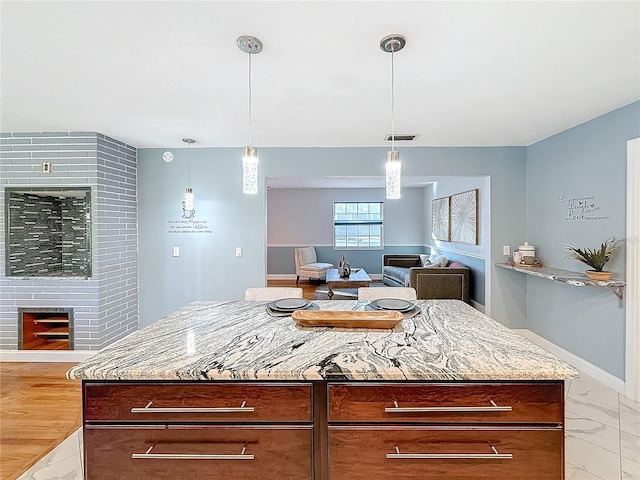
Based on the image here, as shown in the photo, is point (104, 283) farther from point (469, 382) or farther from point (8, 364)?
point (469, 382)

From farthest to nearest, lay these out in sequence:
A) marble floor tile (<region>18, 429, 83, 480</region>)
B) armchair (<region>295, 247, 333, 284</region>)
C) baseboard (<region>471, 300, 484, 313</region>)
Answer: armchair (<region>295, 247, 333, 284</region>) < baseboard (<region>471, 300, 484, 313</region>) < marble floor tile (<region>18, 429, 83, 480</region>)

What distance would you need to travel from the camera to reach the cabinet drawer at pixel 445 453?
1.28 metres

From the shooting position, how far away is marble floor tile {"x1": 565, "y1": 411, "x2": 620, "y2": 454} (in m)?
2.17

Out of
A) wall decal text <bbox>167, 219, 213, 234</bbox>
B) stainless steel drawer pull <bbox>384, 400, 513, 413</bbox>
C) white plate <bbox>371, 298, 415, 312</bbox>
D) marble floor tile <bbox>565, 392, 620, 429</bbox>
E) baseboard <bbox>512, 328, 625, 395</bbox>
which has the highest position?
wall decal text <bbox>167, 219, 213, 234</bbox>

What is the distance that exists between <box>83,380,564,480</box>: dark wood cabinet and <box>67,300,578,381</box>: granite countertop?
0.21 ft

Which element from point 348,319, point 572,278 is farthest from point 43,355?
point 572,278

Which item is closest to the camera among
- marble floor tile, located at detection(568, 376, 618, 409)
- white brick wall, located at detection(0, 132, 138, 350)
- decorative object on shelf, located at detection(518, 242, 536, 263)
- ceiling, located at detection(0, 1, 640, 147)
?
ceiling, located at detection(0, 1, 640, 147)

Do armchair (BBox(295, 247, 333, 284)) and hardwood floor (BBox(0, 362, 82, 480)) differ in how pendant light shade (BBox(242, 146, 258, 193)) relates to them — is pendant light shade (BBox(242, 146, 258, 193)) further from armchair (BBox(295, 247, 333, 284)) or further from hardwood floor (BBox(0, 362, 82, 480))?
armchair (BBox(295, 247, 333, 284))

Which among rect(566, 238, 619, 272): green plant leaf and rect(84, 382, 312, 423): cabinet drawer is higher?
rect(566, 238, 619, 272): green plant leaf

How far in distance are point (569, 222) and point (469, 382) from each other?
2.84 meters

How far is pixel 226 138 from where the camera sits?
367cm

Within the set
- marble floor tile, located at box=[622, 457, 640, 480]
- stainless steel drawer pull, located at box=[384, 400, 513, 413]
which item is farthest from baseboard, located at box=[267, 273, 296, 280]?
stainless steel drawer pull, located at box=[384, 400, 513, 413]

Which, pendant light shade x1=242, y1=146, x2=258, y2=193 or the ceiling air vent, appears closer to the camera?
pendant light shade x1=242, y1=146, x2=258, y2=193

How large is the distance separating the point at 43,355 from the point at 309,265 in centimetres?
534
